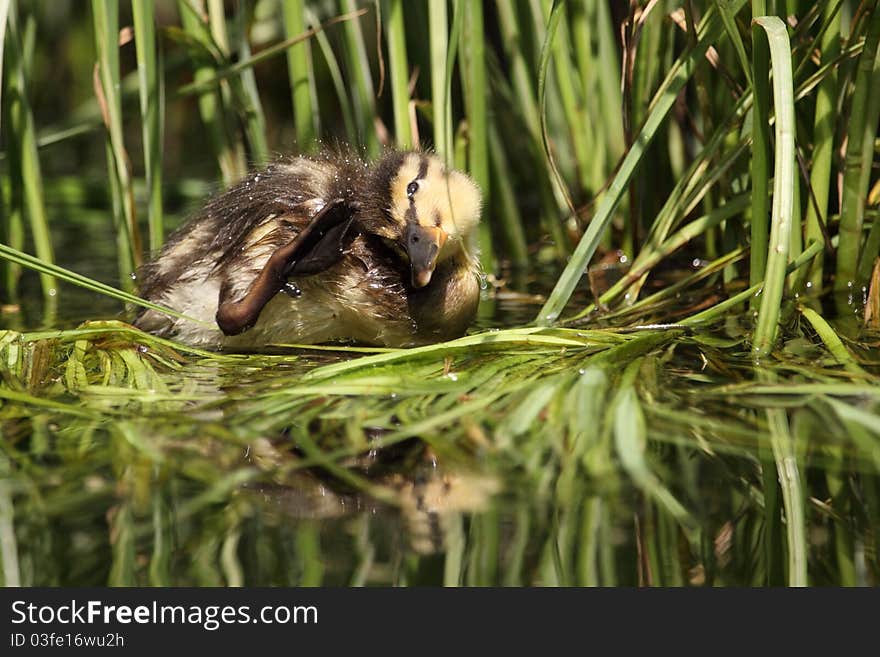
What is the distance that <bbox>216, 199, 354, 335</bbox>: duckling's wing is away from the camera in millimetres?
2838

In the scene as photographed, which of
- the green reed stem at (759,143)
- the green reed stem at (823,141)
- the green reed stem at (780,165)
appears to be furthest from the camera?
the green reed stem at (823,141)

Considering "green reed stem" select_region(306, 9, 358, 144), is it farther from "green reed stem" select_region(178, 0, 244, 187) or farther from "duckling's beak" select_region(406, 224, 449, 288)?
"duckling's beak" select_region(406, 224, 449, 288)

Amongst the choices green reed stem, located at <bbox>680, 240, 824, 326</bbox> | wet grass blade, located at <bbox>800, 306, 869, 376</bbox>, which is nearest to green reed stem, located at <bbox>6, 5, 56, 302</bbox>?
green reed stem, located at <bbox>680, 240, 824, 326</bbox>

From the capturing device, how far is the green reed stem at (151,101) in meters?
3.23

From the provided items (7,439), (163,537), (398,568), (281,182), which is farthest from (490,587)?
(281,182)

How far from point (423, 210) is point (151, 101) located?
0.98 metres

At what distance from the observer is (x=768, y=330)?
8.41ft

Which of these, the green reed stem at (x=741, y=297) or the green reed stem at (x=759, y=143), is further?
the green reed stem at (x=741, y=297)

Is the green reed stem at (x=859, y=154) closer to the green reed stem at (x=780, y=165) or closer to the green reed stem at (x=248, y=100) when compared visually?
the green reed stem at (x=780, y=165)

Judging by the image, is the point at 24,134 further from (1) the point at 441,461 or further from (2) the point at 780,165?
(2) the point at 780,165

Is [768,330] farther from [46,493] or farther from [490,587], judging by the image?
[46,493]

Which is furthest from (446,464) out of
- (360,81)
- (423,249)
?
(360,81)

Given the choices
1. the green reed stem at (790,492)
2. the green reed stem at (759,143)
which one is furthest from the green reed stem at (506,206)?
the green reed stem at (790,492)

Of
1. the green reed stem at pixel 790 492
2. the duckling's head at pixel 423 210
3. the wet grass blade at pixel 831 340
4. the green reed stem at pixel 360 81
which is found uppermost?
the green reed stem at pixel 360 81
